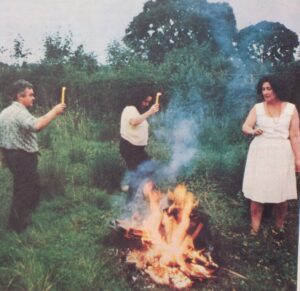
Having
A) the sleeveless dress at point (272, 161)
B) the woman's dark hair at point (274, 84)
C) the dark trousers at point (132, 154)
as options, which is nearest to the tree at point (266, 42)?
the woman's dark hair at point (274, 84)

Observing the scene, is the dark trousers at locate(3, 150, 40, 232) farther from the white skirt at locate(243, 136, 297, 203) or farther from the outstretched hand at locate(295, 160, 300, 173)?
the outstretched hand at locate(295, 160, 300, 173)

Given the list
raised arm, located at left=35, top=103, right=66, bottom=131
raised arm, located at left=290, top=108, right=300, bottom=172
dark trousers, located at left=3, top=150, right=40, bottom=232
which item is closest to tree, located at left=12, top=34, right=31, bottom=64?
raised arm, located at left=35, top=103, right=66, bottom=131

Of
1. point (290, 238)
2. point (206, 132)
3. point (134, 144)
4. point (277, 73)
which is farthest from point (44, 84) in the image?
point (290, 238)

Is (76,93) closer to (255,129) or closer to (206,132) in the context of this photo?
(206,132)

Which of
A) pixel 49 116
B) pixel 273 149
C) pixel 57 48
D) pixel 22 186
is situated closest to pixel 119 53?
pixel 57 48

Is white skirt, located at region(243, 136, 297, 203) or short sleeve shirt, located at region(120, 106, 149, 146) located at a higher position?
short sleeve shirt, located at region(120, 106, 149, 146)

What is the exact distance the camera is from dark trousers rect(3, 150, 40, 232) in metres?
3.28

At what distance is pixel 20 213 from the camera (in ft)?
10.8

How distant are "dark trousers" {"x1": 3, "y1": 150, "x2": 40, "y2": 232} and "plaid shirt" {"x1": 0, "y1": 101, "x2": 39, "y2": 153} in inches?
2.7

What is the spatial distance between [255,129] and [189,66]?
0.67 meters

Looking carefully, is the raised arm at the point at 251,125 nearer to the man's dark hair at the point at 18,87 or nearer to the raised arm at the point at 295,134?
the raised arm at the point at 295,134

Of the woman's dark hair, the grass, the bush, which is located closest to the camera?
the grass

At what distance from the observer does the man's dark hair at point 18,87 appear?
3309mm

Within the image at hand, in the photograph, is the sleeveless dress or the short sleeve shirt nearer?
the sleeveless dress
